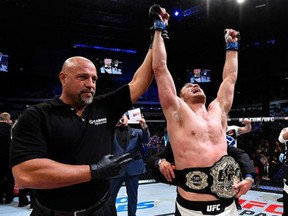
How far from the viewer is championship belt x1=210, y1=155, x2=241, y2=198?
1.61 m

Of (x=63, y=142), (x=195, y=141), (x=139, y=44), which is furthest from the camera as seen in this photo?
(x=139, y=44)

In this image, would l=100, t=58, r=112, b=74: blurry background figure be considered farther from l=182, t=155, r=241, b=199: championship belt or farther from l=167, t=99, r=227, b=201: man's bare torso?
l=182, t=155, r=241, b=199: championship belt

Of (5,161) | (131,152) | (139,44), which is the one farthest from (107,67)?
(131,152)

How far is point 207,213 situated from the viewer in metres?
1.60

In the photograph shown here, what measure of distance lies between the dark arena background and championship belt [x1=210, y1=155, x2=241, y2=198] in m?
8.01

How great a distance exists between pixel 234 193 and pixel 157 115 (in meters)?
15.4

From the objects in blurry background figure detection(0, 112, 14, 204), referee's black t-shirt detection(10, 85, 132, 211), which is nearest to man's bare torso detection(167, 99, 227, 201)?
referee's black t-shirt detection(10, 85, 132, 211)

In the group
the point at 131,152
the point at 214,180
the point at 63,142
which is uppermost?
the point at 63,142

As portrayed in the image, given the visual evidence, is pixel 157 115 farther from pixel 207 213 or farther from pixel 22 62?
pixel 207 213

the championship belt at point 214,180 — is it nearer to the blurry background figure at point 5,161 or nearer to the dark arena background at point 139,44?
the blurry background figure at point 5,161

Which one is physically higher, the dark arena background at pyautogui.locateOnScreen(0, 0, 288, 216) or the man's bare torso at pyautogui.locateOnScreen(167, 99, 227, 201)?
the dark arena background at pyautogui.locateOnScreen(0, 0, 288, 216)

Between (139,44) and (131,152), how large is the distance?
13038 mm

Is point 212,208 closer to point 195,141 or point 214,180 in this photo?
point 214,180

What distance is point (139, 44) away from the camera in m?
15.8
